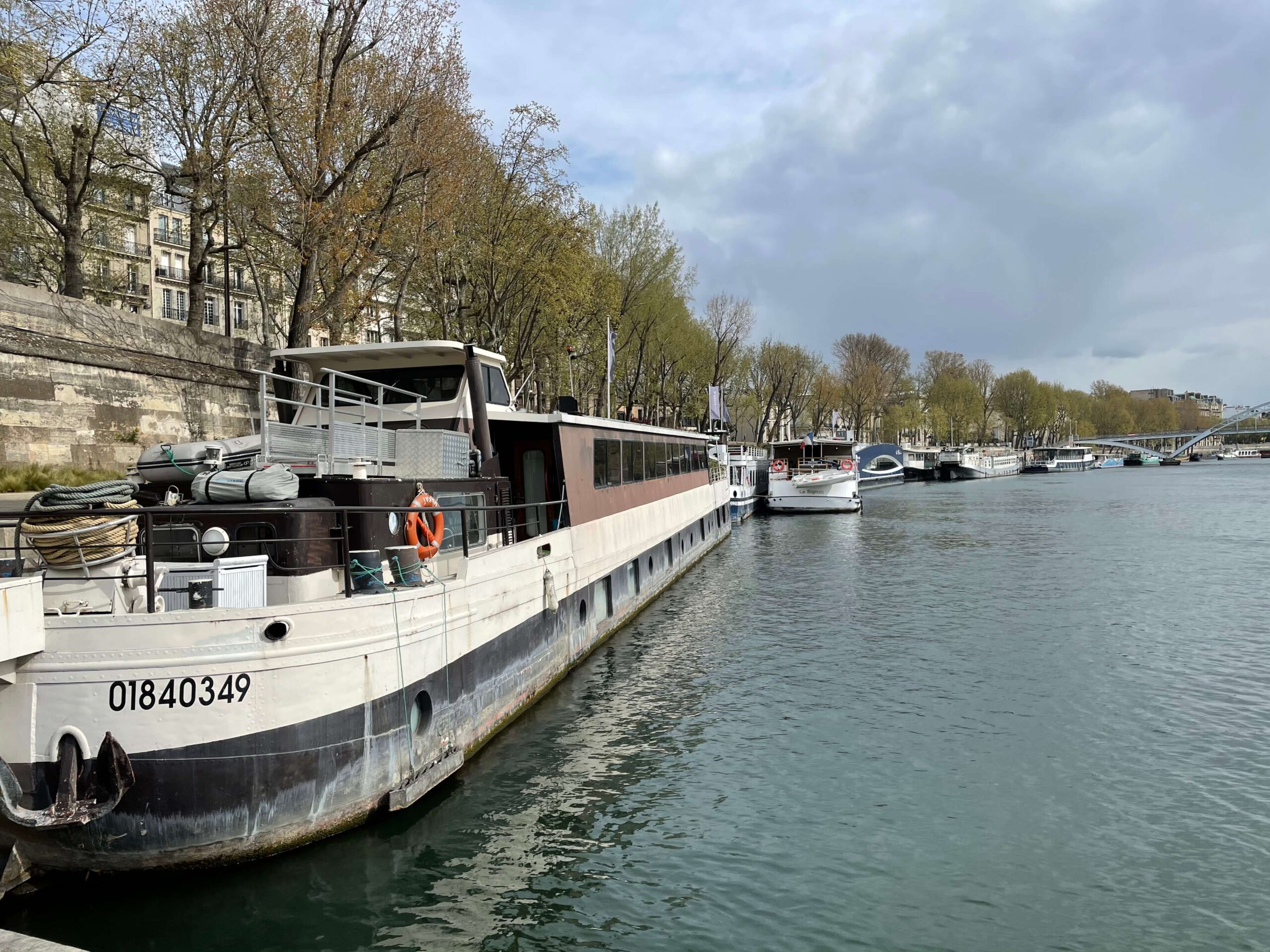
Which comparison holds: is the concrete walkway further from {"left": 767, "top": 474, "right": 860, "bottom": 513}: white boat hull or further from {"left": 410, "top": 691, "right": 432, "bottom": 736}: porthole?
{"left": 767, "top": 474, "right": 860, "bottom": 513}: white boat hull

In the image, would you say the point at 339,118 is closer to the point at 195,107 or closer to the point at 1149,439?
the point at 195,107

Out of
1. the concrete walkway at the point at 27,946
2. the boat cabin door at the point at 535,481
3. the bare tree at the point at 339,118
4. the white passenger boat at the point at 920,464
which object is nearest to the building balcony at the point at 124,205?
the bare tree at the point at 339,118

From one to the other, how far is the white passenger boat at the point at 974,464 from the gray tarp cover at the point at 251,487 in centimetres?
10786

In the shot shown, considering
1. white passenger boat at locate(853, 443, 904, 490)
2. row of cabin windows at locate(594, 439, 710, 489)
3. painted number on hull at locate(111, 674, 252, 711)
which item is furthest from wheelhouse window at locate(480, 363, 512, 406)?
white passenger boat at locate(853, 443, 904, 490)

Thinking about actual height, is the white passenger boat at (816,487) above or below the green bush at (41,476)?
below

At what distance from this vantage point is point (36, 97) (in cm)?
3000

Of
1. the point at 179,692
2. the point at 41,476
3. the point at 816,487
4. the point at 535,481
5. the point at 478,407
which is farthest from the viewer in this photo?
the point at 816,487

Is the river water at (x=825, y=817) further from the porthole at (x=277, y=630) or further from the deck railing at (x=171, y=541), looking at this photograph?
the deck railing at (x=171, y=541)

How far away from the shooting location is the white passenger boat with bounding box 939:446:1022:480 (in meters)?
108

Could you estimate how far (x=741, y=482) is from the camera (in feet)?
181

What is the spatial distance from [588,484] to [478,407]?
4.43m

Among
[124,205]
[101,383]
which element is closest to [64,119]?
[124,205]

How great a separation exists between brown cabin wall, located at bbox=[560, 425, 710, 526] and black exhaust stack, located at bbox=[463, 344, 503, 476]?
2.49 meters

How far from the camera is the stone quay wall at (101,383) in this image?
19.6 meters
